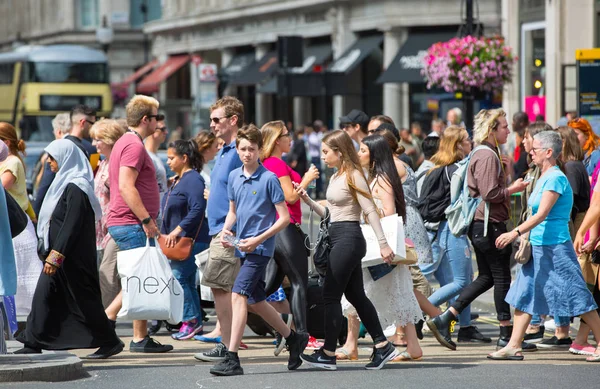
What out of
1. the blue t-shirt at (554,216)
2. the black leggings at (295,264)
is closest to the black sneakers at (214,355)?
the black leggings at (295,264)

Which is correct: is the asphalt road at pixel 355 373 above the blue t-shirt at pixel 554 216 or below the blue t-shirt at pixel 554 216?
below

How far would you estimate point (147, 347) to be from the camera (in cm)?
983

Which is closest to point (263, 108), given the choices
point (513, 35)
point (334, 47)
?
point (334, 47)

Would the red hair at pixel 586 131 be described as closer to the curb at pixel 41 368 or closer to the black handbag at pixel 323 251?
the black handbag at pixel 323 251

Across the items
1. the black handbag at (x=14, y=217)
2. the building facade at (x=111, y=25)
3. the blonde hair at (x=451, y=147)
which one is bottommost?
the black handbag at (x=14, y=217)

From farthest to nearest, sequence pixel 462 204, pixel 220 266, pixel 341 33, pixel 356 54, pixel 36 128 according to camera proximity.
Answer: pixel 36 128
pixel 341 33
pixel 356 54
pixel 462 204
pixel 220 266

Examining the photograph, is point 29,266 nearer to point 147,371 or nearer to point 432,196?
point 147,371

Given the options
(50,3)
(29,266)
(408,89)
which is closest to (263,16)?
(408,89)

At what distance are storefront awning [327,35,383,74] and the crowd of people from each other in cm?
2593

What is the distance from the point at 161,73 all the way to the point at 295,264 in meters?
47.6

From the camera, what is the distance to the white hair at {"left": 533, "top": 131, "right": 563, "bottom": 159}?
30.1ft

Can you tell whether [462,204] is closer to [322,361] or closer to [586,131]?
[322,361]

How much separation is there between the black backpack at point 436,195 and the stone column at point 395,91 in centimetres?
2529

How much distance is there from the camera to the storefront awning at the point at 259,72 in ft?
143
